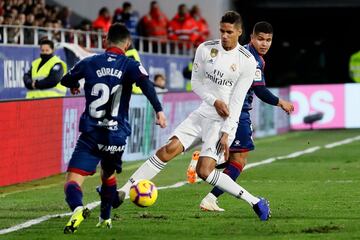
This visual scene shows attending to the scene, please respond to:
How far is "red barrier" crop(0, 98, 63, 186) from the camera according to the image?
52.3 feet

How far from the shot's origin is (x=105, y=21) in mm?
28562

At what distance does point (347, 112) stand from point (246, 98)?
19567 mm

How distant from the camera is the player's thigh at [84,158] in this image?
34.5 feet

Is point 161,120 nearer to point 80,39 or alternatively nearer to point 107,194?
point 107,194

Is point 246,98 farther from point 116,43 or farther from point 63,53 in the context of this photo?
point 63,53

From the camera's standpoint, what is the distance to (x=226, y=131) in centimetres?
1165

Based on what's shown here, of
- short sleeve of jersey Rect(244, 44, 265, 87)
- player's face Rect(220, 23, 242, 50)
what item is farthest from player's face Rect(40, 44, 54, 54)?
player's face Rect(220, 23, 242, 50)

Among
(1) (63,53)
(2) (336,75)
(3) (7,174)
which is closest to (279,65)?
(2) (336,75)

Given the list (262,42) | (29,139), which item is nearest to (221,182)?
(262,42)

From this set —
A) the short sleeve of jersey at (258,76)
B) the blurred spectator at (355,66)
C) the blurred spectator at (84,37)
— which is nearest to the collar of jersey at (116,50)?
the short sleeve of jersey at (258,76)

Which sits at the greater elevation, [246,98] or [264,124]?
[246,98]

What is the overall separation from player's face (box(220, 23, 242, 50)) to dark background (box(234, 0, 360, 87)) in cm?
2936

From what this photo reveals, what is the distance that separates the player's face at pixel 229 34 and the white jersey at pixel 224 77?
0.09 meters

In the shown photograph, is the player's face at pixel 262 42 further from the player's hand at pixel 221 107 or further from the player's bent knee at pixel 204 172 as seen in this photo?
the player's bent knee at pixel 204 172
